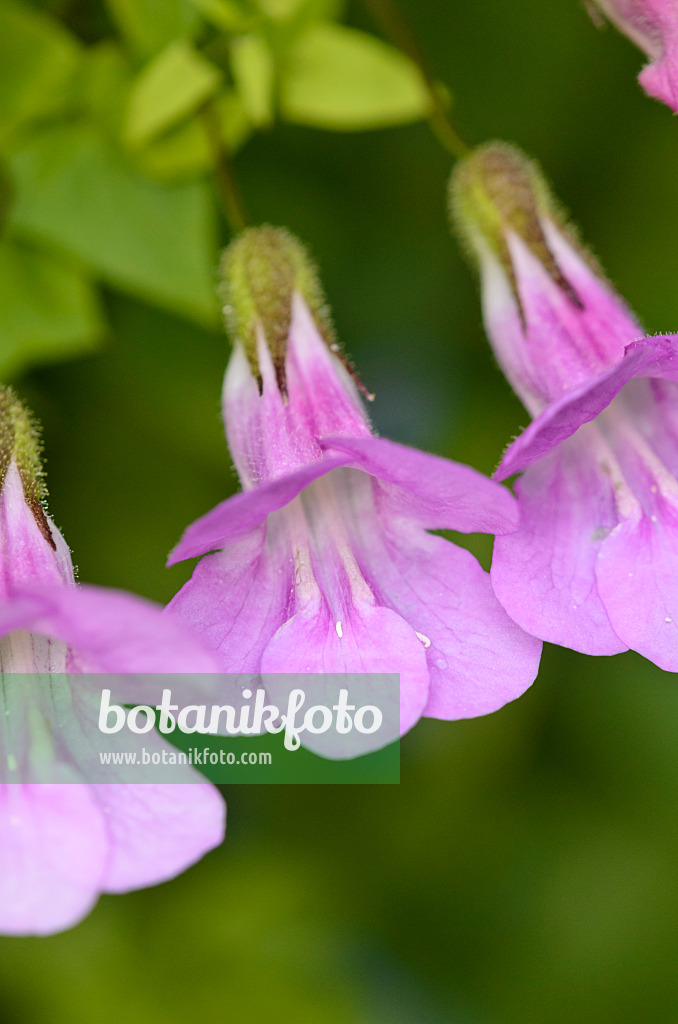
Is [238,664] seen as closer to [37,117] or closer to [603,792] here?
[37,117]

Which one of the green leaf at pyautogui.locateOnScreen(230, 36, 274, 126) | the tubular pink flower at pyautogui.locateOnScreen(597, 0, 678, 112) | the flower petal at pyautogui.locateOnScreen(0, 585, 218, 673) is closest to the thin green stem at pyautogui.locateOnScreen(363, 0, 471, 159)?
the green leaf at pyautogui.locateOnScreen(230, 36, 274, 126)

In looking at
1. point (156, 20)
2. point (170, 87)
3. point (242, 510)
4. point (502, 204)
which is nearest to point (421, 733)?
point (502, 204)

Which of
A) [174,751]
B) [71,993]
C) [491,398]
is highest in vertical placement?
[491,398]

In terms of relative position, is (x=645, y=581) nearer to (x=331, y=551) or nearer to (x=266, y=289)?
(x=331, y=551)

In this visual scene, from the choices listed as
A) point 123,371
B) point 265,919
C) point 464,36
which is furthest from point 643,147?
point 265,919

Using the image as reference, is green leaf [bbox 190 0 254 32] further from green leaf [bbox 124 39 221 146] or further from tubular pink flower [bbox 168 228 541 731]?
tubular pink flower [bbox 168 228 541 731]
